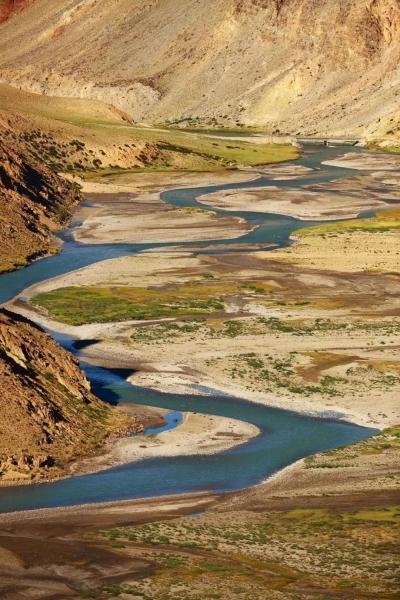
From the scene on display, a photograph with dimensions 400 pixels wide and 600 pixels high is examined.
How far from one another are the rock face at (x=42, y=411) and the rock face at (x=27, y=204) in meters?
34.5

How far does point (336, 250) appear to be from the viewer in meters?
86.2

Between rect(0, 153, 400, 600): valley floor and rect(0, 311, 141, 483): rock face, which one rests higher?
rect(0, 311, 141, 483): rock face

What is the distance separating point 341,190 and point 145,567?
9068cm

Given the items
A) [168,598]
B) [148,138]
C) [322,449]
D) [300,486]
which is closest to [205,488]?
[300,486]

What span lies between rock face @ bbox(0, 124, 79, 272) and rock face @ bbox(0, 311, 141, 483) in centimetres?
3453

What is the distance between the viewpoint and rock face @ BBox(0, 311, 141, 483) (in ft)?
139

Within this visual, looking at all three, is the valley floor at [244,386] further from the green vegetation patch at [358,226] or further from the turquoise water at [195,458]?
the turquoise water at [195,458]

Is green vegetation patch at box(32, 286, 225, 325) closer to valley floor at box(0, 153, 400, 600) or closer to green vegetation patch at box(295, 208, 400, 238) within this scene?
valley floor at box(0, 153, 400, 600)

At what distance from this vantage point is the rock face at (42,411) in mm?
42250

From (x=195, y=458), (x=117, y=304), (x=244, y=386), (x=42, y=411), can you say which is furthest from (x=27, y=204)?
(x=195, y=458)

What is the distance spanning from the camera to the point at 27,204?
3949 inches

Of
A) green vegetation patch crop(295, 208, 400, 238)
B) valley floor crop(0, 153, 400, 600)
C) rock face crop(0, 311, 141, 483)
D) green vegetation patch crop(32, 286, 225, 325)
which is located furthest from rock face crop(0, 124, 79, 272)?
rock face crop(0, 311, 141, 483)

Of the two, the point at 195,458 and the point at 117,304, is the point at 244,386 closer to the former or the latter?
the point at 195,458

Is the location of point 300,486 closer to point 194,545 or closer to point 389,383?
point 194,545
